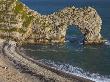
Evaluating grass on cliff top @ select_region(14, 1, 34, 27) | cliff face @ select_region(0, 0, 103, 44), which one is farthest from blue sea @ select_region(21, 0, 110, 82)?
grass on cliff top @ select_region(14, 1, 34, 27)

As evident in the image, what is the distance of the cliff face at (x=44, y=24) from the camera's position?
108500mm

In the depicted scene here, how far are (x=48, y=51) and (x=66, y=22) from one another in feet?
57.0

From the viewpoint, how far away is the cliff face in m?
108

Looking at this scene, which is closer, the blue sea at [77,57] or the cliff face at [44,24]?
the blue sea at [77,57]

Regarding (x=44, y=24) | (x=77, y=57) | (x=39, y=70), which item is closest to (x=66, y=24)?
(x=44, y=24)

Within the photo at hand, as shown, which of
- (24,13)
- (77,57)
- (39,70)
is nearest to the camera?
(39,70)

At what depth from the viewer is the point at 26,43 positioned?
350 feet

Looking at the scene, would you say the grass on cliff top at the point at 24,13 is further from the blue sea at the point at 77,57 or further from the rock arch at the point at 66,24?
the blue sea at the point at 77,57

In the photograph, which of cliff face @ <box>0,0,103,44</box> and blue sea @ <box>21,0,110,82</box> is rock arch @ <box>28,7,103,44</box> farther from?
blue sea @ <box>21,0,110,82</box>

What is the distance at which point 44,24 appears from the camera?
111375 mm

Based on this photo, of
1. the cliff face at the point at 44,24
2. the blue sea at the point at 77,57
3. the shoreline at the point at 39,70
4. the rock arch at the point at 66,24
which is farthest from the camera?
the rock arch at the point at 66,24

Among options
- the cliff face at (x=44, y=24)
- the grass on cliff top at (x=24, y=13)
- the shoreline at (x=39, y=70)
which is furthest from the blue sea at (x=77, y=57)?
the grass on cliff top at (x=24, y=13)

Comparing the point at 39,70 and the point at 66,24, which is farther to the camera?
the point at 66,24

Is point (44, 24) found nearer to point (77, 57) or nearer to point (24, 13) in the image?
point (24, 13)
